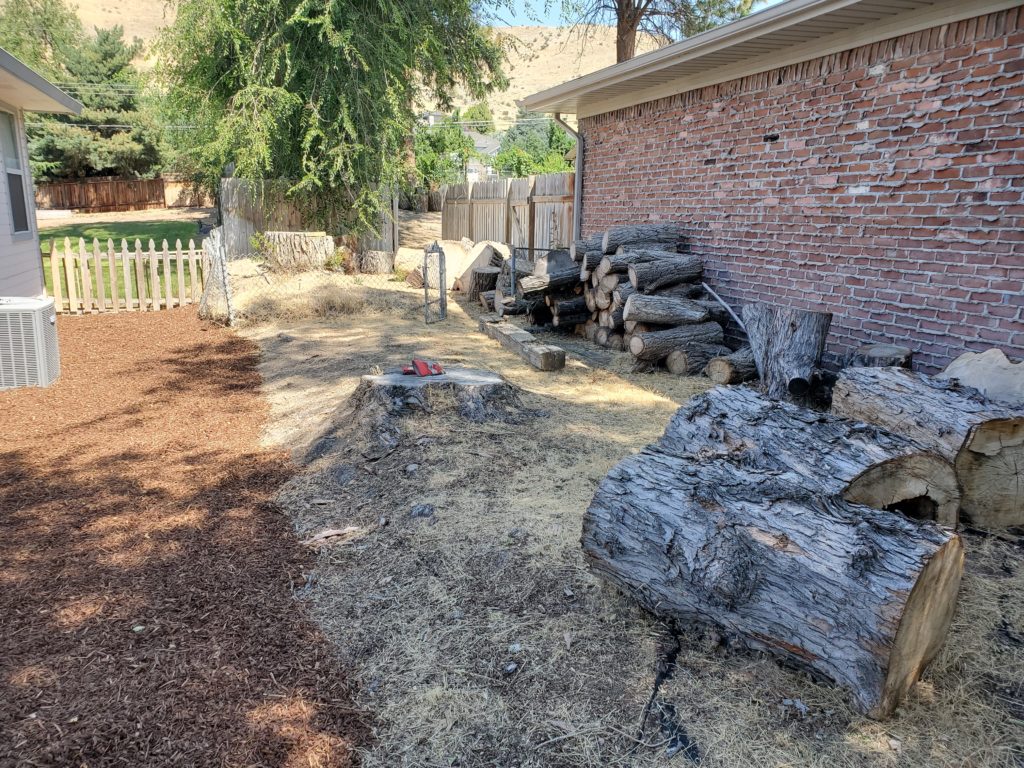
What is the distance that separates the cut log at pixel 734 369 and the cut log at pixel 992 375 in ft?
7.59

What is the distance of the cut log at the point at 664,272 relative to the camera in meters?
8.08

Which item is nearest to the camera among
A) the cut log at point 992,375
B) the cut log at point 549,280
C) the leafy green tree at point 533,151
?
the cut log at point 992,375

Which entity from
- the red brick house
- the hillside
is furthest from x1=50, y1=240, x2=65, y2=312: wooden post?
the hillside

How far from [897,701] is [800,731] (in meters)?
0.37

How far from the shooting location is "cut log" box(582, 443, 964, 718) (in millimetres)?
2395

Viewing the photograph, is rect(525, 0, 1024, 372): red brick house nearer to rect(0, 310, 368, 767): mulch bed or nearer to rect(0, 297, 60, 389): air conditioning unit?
rect(0, 310, 368, 767): mulch bed

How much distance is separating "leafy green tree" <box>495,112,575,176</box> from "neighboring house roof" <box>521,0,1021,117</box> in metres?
4.78

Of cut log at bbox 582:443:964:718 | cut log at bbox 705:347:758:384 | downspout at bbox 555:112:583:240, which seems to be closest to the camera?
cut log at bbox 582:443:964:718

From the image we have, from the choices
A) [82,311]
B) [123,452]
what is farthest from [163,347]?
[123,452]

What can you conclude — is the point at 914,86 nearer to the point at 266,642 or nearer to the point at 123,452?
the point at 266,642

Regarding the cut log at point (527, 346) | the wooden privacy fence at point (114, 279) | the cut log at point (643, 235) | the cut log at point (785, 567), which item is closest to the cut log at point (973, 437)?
the cut log at point (785, 567)

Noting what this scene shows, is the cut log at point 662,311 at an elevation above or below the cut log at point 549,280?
below

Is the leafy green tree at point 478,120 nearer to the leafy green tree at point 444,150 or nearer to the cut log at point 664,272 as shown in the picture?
the leafy green tree at point 444,150

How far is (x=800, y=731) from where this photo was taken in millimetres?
2436
